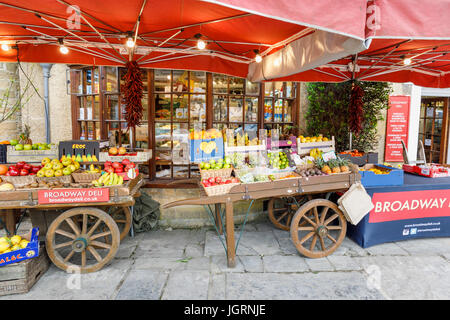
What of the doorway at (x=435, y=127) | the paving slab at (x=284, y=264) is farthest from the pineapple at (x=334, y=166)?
A: the doorway at (x=435, y=127)

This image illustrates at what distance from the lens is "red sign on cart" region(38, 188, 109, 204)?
349 centimetres

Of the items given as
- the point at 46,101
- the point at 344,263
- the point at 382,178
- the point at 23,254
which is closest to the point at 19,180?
the point at 23,254

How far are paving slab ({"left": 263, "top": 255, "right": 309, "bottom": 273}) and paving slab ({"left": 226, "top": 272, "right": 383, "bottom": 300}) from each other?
124mm

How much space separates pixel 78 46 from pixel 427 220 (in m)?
5.86

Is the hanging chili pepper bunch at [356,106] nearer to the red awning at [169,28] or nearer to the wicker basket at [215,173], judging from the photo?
the red awning at [169,28]

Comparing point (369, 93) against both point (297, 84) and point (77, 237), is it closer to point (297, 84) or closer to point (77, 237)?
point (297, 84)

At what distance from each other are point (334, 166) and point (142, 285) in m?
2.97

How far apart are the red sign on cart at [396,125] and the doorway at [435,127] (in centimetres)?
169

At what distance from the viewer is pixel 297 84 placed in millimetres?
6574

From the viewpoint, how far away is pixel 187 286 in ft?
11.1

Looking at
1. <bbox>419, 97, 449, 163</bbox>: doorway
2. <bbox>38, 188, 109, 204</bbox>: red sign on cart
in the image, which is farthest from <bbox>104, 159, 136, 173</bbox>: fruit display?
<bbox>419, 97, 449, 163</bbox>: doorway

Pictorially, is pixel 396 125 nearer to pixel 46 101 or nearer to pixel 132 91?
pixel 132 91
